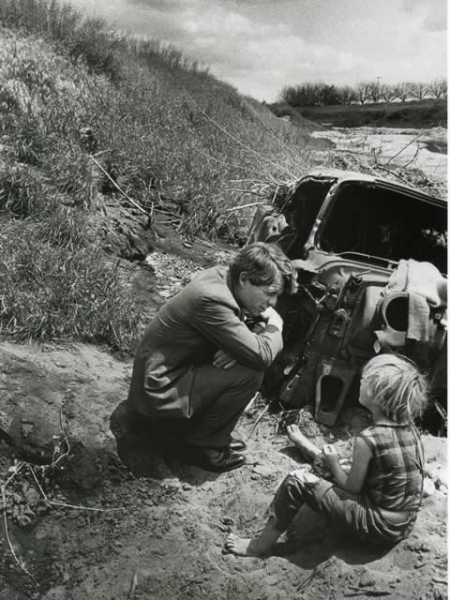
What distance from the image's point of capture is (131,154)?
8398 mm

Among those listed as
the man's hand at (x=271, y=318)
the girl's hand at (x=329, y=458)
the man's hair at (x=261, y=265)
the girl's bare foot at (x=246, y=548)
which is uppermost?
the man's hair at (x=261, y=265)

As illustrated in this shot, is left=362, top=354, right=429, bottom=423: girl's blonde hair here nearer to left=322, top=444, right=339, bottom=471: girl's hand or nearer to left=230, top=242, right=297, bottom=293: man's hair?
left=322, top=444, right=339, bottom=471: girl's hand

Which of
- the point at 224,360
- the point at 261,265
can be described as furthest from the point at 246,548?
the point at 261,265

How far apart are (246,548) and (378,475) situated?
0.84m

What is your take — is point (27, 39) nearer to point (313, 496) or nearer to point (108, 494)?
point (108, 494)

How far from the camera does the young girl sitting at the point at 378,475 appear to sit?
2672mm

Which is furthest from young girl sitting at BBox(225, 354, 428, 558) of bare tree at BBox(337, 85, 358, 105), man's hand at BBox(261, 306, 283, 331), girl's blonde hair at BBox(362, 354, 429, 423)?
bare tree at BBox(337, 85, 358, 105)

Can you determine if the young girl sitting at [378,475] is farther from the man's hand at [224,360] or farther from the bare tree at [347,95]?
the bare tree at [347,95]

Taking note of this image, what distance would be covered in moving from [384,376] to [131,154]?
259 inches

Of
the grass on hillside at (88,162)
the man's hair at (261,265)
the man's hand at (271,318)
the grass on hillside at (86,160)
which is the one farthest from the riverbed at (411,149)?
the man's hair at (261,265)

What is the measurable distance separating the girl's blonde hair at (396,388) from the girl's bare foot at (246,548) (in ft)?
3.31

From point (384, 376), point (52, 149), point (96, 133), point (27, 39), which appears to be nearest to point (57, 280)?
point (52, 149)

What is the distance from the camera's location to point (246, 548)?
3.11 metres

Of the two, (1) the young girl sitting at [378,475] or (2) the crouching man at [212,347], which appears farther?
(2) the crouching man at [212,347]
